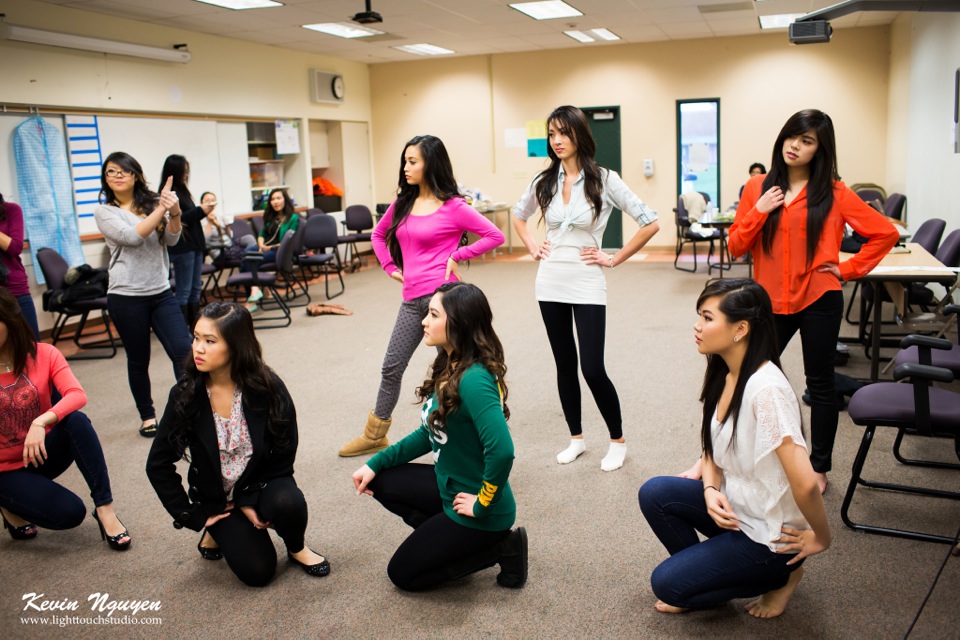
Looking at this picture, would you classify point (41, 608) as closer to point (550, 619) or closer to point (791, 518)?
point (550, 619)

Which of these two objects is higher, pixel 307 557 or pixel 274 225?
pixel 274 225

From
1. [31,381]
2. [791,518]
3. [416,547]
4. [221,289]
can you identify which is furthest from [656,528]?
[221,289]

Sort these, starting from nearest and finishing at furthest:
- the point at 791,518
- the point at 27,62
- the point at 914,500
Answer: the point at 791,518
the point at 914,500
the point at 27,62

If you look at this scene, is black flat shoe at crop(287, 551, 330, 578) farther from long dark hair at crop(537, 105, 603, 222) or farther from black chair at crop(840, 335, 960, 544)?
black chair at crop(840, 335, 960, 544)

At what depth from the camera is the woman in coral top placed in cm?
284

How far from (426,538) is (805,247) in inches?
66.1

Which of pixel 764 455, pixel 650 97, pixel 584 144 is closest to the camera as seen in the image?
pixel 764 455

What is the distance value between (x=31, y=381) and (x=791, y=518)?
Answer: 2.49 m

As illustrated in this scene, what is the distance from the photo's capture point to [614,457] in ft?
11.2

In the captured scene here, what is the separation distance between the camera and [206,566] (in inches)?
107

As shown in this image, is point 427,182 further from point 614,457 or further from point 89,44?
point 89,44

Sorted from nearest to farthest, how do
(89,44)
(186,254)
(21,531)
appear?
(21,531)
(186,254)
(89,44)

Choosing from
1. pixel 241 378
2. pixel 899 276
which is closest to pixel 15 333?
pixel 241 378

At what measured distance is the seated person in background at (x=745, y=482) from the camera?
1.99m
